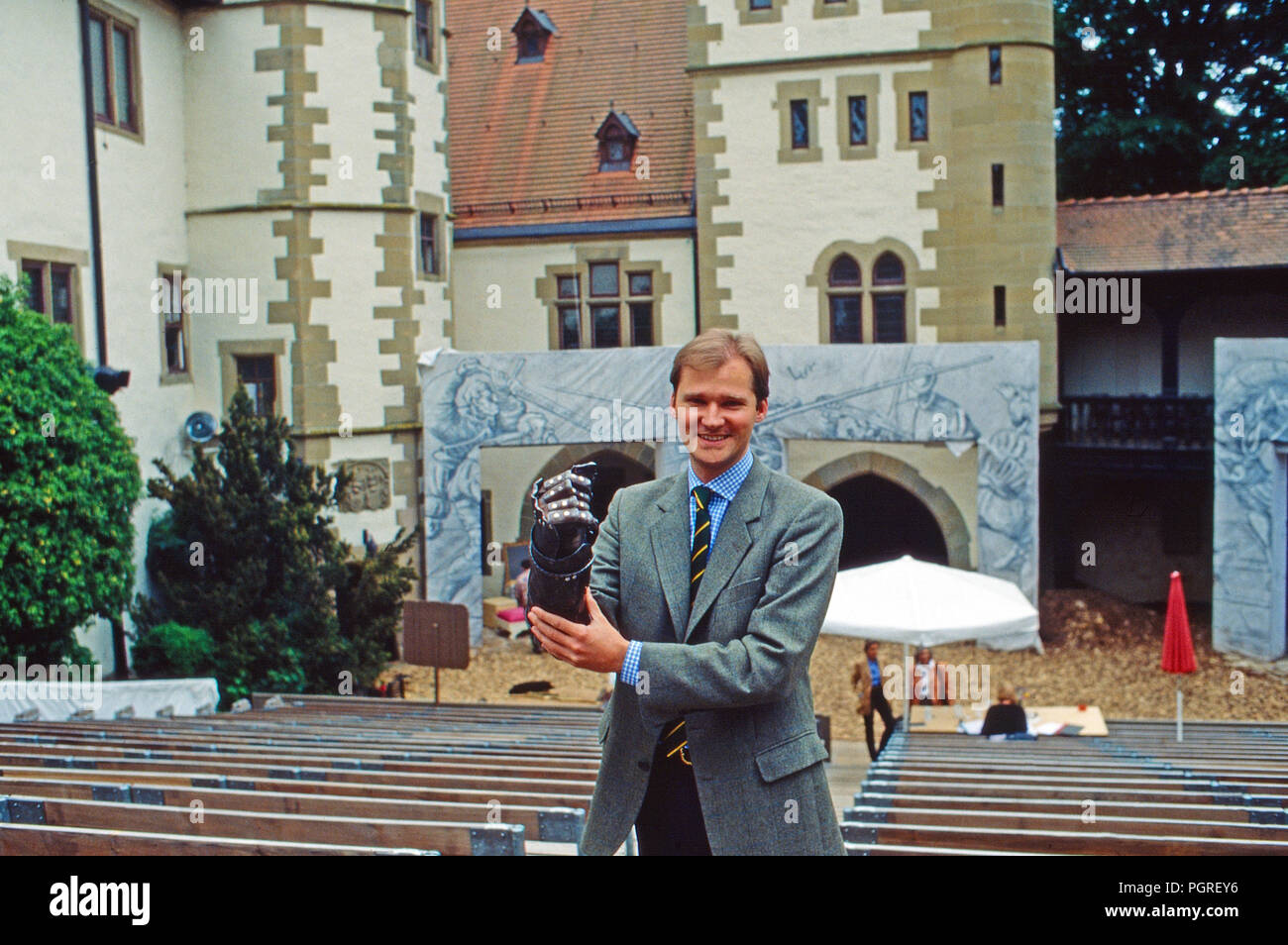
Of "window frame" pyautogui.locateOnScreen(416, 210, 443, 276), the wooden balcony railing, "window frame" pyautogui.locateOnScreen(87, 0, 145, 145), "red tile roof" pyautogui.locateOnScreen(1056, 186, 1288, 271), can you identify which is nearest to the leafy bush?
"window frame" pyautogui.locateOnScreen(87, 0, 145, 145)

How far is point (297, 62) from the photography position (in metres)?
19.2

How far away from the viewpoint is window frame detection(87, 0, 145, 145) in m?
16.6

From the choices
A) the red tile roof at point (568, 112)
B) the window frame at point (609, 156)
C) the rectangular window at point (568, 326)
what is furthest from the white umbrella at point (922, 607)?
the window frame at point (609, 156)

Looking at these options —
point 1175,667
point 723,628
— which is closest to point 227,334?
point 1175,667

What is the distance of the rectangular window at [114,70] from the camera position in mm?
16609

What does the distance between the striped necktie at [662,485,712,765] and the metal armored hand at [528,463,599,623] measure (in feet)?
1.13

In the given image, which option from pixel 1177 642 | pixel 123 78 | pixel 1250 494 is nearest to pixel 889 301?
pixel 1250 494

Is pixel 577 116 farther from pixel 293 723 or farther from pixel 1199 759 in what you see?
pixel 1199 759

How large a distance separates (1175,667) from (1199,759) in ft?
13.5

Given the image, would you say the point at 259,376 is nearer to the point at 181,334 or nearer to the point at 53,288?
the point at 181,334

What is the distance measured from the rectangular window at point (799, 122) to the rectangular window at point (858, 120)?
776 mm

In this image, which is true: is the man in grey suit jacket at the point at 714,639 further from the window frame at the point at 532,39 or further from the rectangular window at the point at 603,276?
the window frame at the point at 532,39

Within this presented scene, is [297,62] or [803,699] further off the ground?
[297,62]
